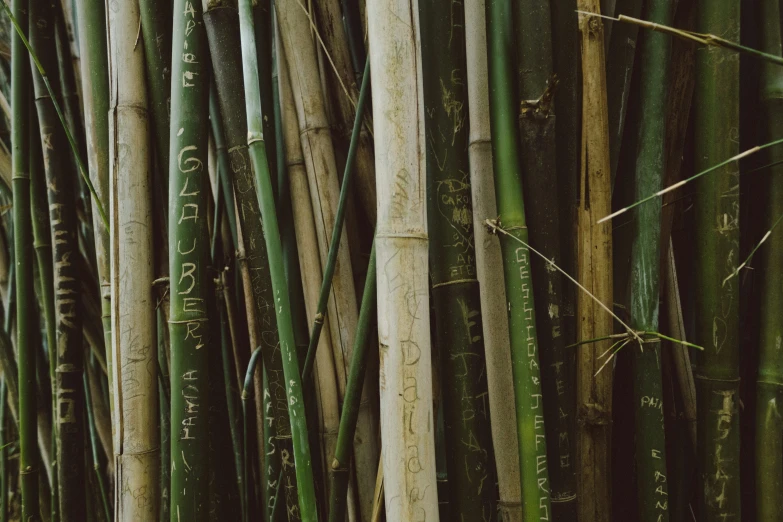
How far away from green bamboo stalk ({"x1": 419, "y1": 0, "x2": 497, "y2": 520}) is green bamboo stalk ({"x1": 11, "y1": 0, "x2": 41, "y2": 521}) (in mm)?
788

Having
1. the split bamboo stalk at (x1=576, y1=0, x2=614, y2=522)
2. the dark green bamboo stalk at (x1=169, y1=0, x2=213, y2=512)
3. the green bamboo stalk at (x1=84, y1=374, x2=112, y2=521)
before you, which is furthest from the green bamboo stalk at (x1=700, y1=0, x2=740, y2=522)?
the green bamboo stalk at (x1=84, y1=374, x2=112, y2=521)

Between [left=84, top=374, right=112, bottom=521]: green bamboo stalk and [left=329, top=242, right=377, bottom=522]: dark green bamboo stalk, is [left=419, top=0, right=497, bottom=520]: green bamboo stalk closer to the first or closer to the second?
[left=329, top=242, right=377, bottom=522]: dark green bamboo stalk

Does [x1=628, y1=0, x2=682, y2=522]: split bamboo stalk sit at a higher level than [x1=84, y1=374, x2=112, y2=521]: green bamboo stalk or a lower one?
higher

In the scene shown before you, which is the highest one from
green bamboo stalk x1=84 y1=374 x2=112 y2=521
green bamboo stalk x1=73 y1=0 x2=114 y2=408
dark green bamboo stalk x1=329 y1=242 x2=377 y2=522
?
green bamboo stalk x1=73 y1=0 x2=114 y2=408

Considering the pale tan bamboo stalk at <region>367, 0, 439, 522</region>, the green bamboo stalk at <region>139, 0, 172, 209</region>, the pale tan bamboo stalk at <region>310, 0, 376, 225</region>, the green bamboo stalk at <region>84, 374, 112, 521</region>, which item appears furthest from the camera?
the green bamboo stalk at <region>84, 374, 112, 521</region>

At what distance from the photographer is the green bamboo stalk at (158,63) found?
78 centimetres

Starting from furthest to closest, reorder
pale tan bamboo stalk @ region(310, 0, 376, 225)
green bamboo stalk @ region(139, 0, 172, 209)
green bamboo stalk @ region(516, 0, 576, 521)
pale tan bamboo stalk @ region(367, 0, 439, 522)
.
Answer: pale tan bamboo stalk @ region(310, 0, 376, 225) → green bamboo stalk @ region(139, 0, 172, 209) → green bamboo stalk @ region(516, 0, 576, 521) → pale tan bamboo stalk @ region(367, 0, 439, 522)

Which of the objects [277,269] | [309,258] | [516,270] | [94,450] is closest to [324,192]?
[309,258]

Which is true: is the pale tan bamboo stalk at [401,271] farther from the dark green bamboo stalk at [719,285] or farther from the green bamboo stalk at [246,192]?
the dark green bamboo stalk at [719,285]

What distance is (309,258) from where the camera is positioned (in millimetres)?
850

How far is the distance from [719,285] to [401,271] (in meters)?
0.47

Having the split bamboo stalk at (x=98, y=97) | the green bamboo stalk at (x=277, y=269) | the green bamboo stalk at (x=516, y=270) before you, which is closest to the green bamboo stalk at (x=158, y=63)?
the split bamboo stalk at (x=98, y=97)

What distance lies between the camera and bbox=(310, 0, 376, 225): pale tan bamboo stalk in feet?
2.94

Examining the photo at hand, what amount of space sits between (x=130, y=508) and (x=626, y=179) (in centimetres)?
87
